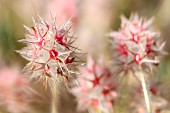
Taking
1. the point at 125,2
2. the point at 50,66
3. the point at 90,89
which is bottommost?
the point at 50,66

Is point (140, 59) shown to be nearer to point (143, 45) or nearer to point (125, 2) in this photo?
point (143, 45)

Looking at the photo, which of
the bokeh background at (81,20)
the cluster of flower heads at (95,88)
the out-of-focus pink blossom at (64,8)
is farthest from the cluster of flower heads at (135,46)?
the out-of-focus pink blossom at (64,8)

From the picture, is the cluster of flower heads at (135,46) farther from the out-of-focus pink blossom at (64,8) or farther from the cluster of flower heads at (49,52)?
the out-of-focus pink blossom at (64,8)

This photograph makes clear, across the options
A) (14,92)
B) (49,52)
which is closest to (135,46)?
(49,52)

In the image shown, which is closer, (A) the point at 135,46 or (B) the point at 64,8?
(A) the point at 135,46

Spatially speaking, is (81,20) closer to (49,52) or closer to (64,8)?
(64,8)

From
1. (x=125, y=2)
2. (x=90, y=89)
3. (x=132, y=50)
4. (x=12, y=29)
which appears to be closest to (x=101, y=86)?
(x=90, y=89)
